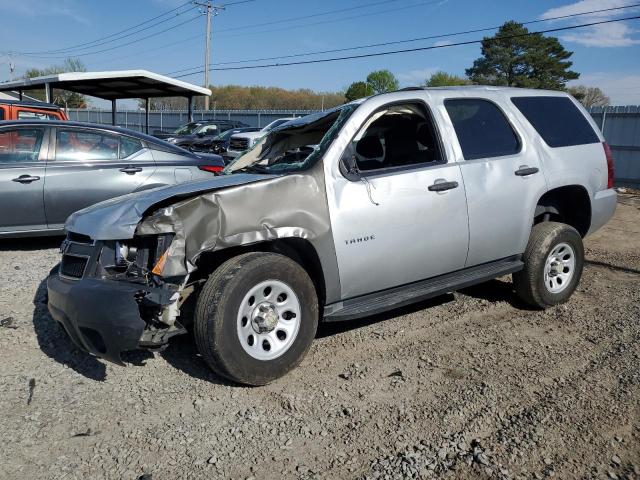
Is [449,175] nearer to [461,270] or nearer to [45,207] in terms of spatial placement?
[461,270]

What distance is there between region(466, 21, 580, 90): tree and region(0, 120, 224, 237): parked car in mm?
44958

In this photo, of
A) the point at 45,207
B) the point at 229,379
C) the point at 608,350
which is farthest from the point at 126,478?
the point at 45,207

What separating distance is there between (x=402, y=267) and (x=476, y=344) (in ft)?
2.97

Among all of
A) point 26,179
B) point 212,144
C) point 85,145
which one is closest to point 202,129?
point 212,144

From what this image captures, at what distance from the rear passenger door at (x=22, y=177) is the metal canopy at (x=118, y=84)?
11.0m

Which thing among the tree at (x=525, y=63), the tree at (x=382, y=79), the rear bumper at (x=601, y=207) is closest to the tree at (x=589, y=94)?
the tree at (x=525, y=63)

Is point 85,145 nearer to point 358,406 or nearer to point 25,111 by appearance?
point 358,406

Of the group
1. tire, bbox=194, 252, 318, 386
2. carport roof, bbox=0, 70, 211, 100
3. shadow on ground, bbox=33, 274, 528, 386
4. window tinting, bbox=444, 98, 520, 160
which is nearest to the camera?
tire, bbox=194, 252, 318, 386

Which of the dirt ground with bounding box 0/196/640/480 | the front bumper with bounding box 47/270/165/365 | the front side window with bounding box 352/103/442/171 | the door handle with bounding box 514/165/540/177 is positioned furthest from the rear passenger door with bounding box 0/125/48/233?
the door handle with bounding box 514/165/540/177

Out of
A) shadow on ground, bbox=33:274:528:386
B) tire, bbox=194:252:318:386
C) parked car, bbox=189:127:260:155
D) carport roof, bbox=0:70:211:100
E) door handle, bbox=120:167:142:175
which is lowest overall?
shadow on ground, bbox=33:274:528:386

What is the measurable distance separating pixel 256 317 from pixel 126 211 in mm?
1071

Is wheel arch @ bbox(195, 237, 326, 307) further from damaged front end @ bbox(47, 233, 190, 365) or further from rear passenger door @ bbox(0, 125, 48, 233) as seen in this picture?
rear passenger door @ bbox(0, 125, 48, 233)

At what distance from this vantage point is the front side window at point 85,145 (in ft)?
22.1

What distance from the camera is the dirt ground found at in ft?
9.31
